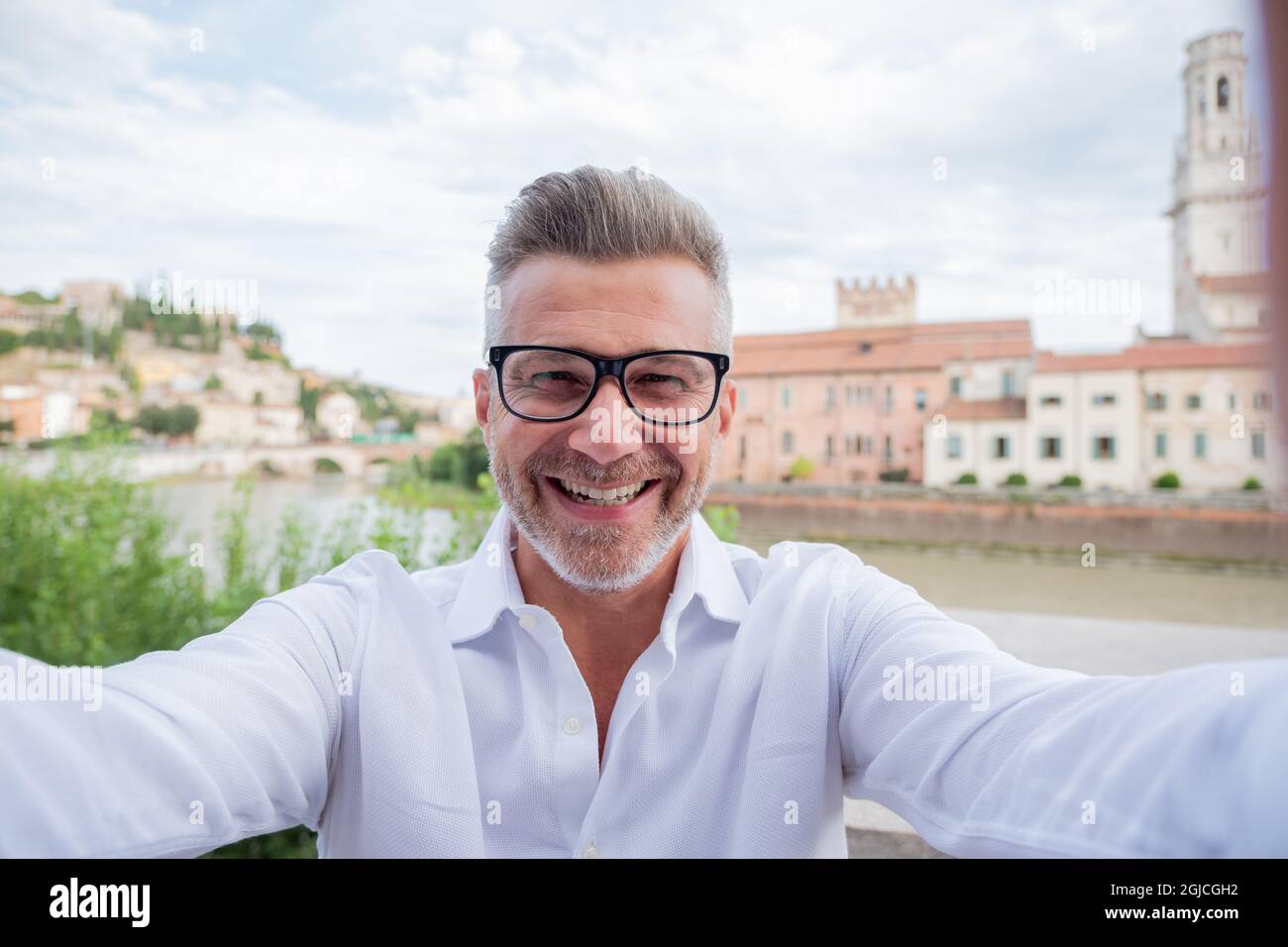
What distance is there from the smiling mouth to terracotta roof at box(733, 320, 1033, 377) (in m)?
28.1

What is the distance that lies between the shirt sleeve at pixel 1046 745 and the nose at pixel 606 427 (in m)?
0.34

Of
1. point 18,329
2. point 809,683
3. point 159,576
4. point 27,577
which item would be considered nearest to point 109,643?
point 159,576

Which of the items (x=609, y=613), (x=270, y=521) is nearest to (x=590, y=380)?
(x=609, y=613)

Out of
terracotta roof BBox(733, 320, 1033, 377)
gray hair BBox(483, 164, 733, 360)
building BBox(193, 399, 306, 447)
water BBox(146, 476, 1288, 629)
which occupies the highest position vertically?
terracotta roof BBox(733, 320, 1033, 377)

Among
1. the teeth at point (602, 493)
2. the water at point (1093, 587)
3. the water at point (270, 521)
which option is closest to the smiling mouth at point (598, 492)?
the teeth at point (602, 493)

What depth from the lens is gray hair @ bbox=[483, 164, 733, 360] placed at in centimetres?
118

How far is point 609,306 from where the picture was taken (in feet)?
3.73

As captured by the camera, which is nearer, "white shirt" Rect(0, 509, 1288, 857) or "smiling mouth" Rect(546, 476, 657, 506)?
"white shirt" Rect(0, 509, 1288, 857)

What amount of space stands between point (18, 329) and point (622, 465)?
1471 cm

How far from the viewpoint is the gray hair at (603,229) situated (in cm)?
118

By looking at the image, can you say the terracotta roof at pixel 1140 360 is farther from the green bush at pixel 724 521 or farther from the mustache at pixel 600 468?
the mustache at pixel 600 468
